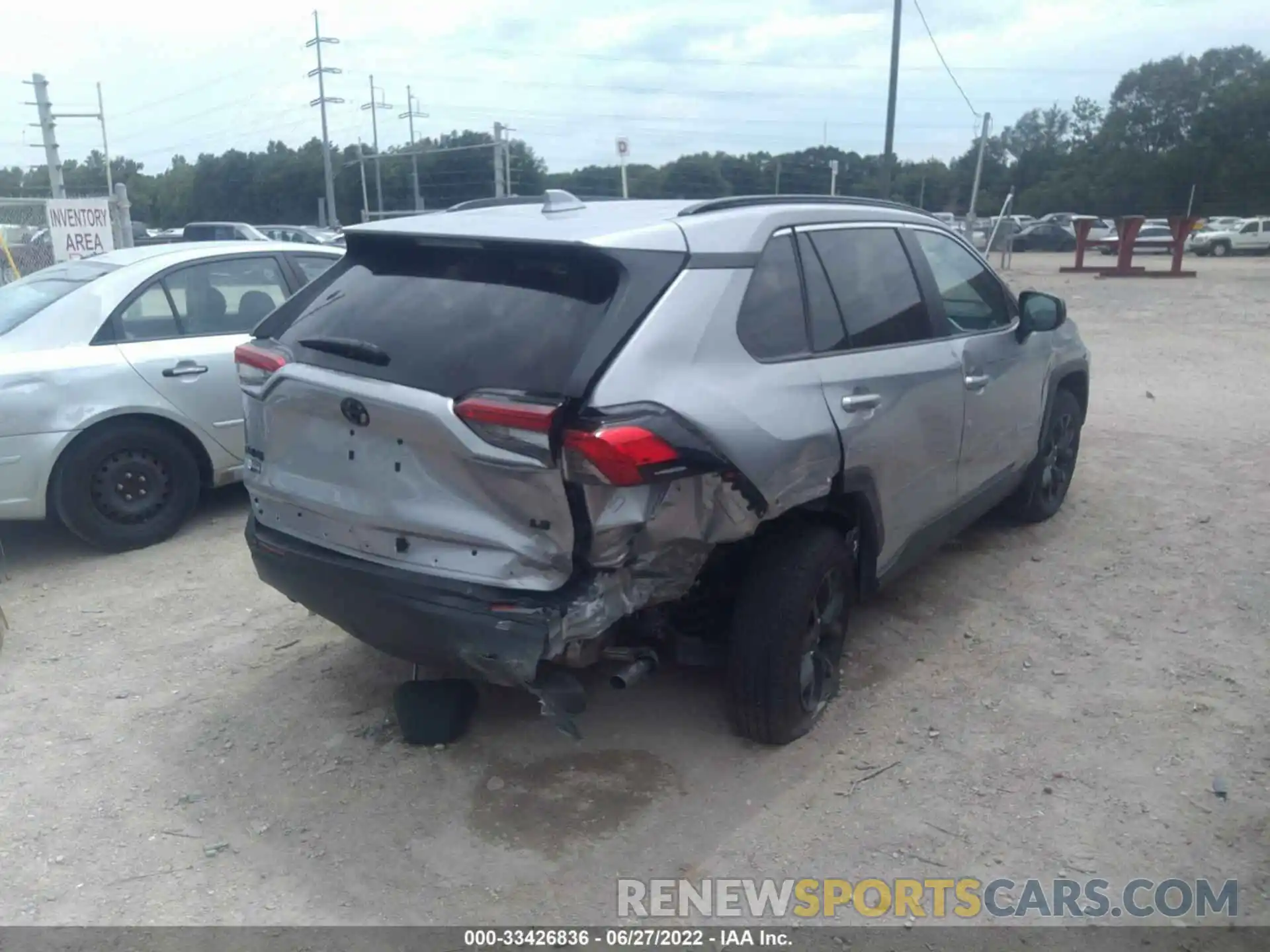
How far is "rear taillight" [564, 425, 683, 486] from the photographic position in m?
2.89

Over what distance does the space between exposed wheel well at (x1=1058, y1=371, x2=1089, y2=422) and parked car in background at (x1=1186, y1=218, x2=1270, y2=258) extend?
3726cm

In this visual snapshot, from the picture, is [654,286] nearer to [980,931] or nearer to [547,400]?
[547,400]

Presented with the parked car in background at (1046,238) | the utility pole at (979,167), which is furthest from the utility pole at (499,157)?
the parked car in background at (1046,238)

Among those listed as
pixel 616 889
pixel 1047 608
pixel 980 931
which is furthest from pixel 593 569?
pixel 1047 608

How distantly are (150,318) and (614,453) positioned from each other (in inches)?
163

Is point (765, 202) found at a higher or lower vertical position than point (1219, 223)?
higher

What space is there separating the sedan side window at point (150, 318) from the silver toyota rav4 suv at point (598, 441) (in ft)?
7.81

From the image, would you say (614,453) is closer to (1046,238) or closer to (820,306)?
(820,306)

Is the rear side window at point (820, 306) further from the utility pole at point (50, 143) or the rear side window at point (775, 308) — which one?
the utility pole at point (50, 143)

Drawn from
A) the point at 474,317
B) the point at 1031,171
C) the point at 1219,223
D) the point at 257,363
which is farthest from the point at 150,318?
the point at 1031,171

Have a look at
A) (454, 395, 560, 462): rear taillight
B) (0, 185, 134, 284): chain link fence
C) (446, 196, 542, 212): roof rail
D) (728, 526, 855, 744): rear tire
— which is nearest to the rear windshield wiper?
(454, 395, 560, 462): rear taillight

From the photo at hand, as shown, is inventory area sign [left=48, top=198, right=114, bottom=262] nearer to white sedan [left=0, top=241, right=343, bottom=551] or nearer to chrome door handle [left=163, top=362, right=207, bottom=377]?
white sedan [left=0, top=241, right=343, bottom=551]

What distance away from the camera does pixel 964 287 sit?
4945 millimetres

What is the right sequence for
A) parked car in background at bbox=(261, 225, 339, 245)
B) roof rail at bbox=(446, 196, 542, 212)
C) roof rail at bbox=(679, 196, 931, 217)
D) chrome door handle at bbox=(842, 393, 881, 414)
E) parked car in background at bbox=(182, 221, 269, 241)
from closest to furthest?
roof rail at bbox=(679, 196, 931, 217) < chrome door handle at bbox=(842, 393, 881, 414) < roof rail at bbox=(446, 196, 542, 212) < parked car in background at bbox=(182, 221, 269, 241) < parked car in background at bbox=(261, 225, 339, 245)
